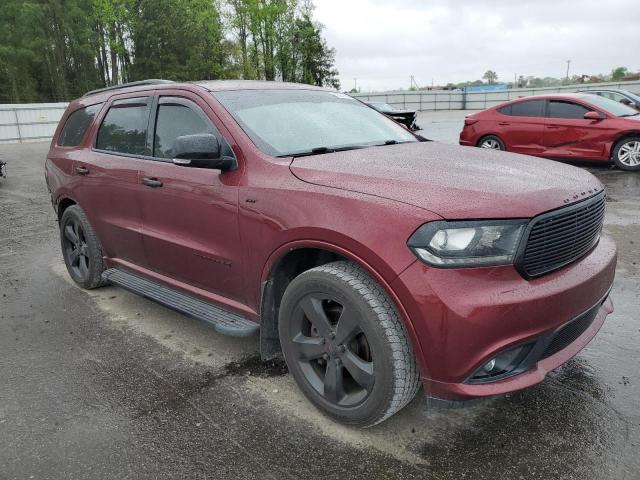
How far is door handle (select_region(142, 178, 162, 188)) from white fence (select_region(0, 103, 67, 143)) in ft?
76.7

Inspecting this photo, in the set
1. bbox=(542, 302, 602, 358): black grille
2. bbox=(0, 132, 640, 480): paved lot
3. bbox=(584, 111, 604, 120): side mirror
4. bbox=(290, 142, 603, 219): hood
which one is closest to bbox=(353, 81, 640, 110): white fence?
bbox=(584, 111, 604, 120): side mirror

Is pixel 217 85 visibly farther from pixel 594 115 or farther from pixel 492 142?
pixel 492 142

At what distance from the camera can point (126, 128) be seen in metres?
4.23

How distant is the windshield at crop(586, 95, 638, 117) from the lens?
10164 millimetres

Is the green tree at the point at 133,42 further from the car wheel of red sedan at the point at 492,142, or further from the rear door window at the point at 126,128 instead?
the rear door window at the point at 126,128

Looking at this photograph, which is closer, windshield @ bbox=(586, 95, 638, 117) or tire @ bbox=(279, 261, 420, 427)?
tire @ bbox=(279, 261, 420, 427)

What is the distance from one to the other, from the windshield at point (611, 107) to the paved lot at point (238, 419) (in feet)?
23.6

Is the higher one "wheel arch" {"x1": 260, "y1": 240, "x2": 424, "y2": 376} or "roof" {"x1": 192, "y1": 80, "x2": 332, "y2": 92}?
"roof" {"x1": 192, "y1": 80, "x2": 332, "y2": 92}

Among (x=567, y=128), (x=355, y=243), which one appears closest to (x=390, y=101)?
(x=567, y=128)

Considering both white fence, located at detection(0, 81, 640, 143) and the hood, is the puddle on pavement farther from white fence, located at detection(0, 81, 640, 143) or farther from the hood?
white fence, located at detection(0, 81, 640, 143)

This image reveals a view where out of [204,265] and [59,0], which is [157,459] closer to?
[204,265]

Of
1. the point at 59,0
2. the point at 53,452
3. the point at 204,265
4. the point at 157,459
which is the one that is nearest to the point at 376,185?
the point at 204,265

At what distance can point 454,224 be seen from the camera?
229 centimetres

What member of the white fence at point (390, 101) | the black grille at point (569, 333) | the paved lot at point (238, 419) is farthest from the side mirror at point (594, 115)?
the white fence at point (390, 101)
